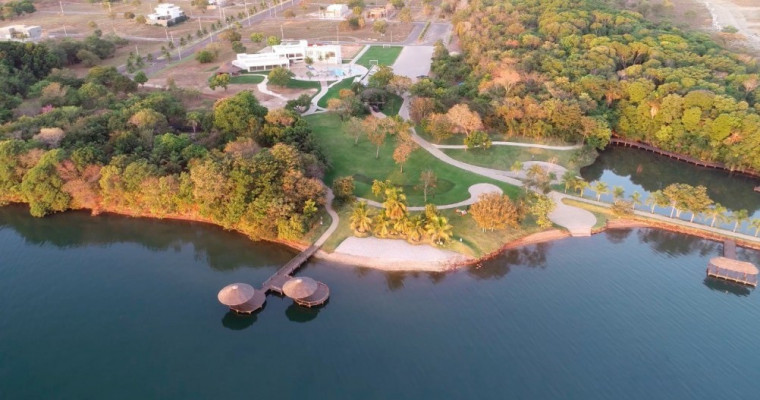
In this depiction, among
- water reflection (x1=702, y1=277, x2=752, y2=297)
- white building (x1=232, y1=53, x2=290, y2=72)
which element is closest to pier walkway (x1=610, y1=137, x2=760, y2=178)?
water reflection (x1=702, y1=277, x2=752, y2=297)

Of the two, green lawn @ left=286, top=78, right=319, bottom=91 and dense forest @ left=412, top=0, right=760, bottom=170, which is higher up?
dense forest @ left=412, top=0, right=760, bottom=170

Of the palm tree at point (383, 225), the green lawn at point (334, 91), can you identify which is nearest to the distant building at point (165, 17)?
the green lawn at point (334, 91)

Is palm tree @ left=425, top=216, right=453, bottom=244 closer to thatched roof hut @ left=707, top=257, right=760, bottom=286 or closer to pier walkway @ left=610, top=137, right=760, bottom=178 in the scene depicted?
thatched roof hut @ left=707, top=257, right=760, bottom=286

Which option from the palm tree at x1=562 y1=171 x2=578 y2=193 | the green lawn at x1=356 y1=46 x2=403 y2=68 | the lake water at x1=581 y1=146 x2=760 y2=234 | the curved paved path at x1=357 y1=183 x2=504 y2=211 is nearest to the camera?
the curved paved path at x1=357 y1=183 x2=504 y2=211

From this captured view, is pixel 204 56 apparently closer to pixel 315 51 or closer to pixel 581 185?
pixel 315 51

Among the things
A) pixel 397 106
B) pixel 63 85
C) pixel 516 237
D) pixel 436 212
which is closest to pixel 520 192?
pixel 516 237

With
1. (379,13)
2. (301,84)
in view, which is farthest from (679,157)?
(379,13)

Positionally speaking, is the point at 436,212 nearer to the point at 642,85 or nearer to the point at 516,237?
the point at 516,237
